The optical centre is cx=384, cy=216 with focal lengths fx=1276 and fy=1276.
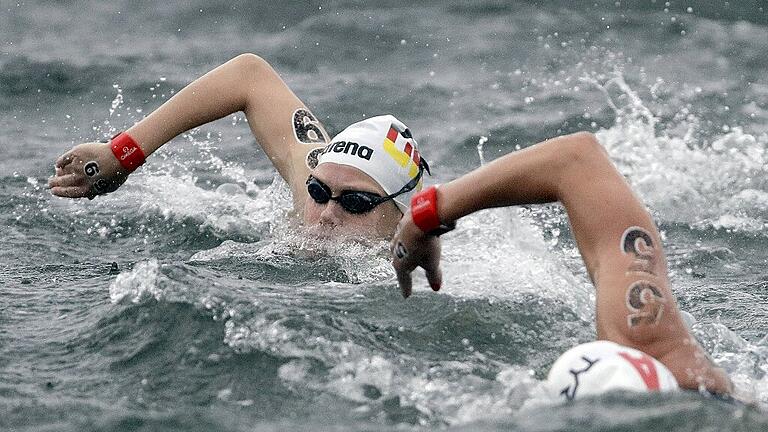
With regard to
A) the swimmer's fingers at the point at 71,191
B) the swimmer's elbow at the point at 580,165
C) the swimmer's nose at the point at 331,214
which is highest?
the swimmer's fingers at the point at 71,191

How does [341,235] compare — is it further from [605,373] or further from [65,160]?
[605,373]

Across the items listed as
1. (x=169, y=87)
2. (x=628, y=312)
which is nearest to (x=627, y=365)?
(x=628, y=312)

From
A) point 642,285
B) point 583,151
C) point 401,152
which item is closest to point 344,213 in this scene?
point 401,152

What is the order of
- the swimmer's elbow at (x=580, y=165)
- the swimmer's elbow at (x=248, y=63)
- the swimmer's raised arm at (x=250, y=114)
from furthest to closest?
the swimmer's elbow at (x=248, y=63) → the swimmer's raised arm at (x=250, y=114) → the swimmer's elbow at (x=580, y=165)

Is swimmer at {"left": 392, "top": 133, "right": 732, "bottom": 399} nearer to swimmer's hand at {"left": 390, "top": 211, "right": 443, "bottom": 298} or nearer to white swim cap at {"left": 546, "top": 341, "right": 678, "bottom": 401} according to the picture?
swimmer's hand at {"left": 390, "top": 211, "right": 443, "bottom": 298}

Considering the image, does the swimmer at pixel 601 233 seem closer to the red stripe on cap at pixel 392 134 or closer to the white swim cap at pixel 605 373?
the white swim cap at pixel 605 373

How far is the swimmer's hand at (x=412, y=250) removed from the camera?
537 centimetres

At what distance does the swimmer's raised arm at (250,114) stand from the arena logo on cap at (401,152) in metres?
0.51

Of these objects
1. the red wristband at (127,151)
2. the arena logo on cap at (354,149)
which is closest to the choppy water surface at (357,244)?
the arena logo on cap at (354,149)

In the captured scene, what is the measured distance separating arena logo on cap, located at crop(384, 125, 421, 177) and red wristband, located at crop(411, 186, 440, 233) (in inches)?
90.1

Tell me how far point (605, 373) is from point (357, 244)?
3094 millimetres

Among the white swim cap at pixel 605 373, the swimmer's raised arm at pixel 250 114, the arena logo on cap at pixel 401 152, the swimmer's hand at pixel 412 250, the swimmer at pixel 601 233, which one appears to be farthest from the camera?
the arena logo on cap at pixel 401 152

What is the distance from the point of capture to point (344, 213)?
24.2 feet

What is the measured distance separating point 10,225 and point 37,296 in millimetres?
2055
